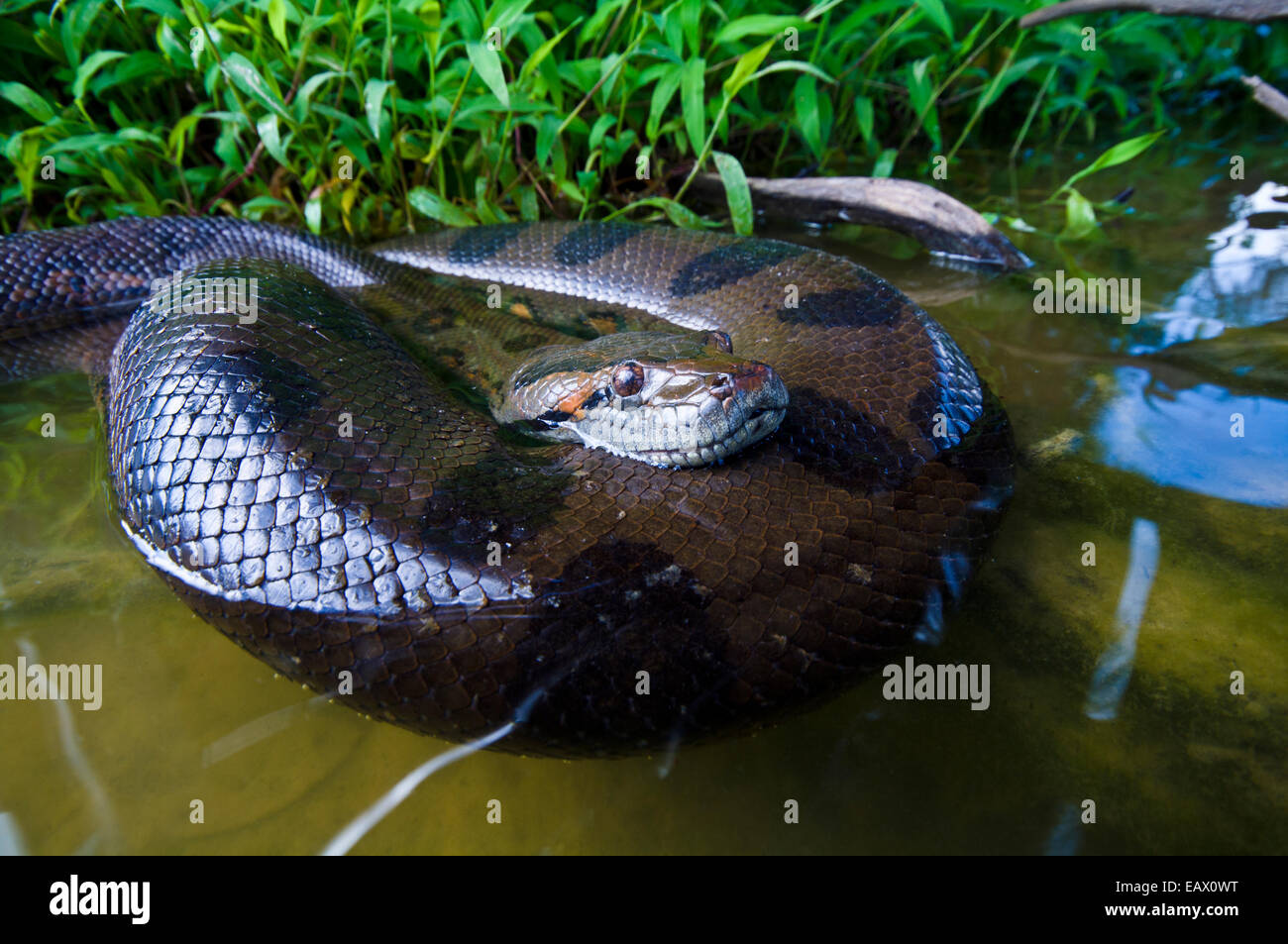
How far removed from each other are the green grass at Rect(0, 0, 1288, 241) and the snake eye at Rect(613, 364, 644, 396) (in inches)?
80.2

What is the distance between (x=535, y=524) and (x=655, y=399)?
64 centimetres

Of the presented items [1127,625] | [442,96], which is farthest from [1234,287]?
[442,96]

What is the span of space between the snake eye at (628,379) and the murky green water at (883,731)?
4.04 feet

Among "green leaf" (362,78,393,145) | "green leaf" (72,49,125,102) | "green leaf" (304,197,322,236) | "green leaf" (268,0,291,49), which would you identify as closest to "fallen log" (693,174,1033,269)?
"green leaf" (362,78,393,145)

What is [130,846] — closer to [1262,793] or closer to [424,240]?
[1262,793]

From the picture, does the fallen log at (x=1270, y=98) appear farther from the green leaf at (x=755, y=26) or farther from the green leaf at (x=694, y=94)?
the green leaf at (x=694, y=94)

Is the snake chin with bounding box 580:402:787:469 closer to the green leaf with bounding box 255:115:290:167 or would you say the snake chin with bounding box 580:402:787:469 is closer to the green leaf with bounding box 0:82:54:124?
the green leaf with bounding box 255:115:290:167

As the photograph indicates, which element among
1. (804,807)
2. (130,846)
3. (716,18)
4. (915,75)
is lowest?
(804,807)

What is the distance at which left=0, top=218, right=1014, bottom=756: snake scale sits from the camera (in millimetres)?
2061

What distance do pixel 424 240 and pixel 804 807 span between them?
4357 millimetres

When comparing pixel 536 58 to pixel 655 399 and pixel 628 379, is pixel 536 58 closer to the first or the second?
pixel 628 379

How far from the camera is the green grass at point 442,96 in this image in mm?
4422

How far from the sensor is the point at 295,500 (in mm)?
2260
